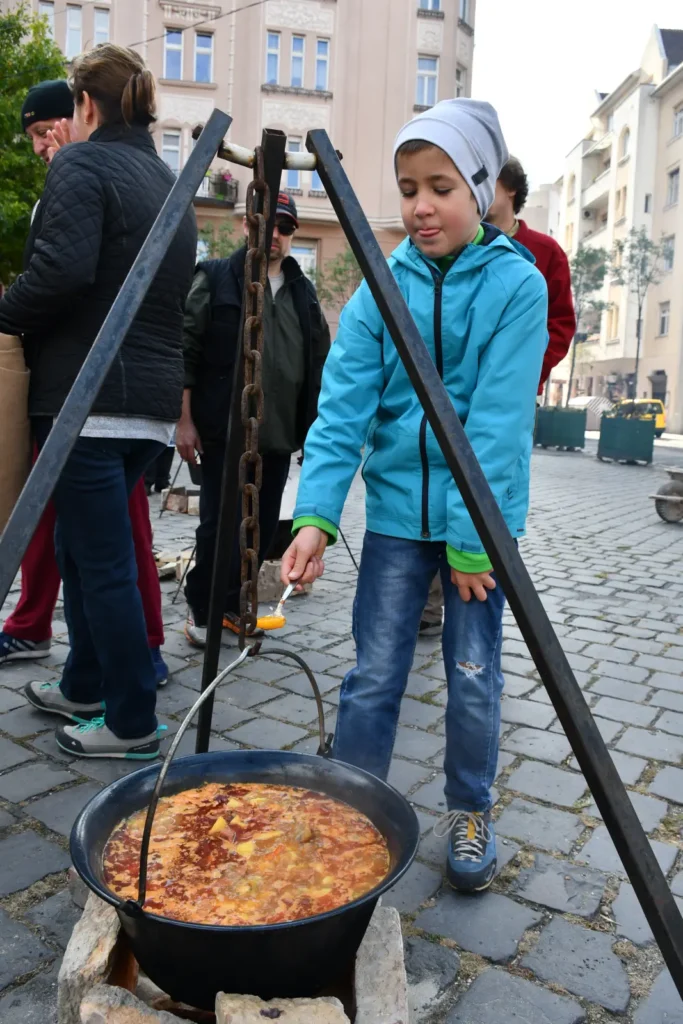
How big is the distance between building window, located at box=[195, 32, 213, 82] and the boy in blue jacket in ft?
102

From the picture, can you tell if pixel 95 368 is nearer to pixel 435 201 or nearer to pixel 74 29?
pixel 435 201

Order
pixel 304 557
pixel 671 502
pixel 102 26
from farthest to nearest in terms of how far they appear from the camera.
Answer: pixel 102 26 < pixel 671 502 < pixel 304 557

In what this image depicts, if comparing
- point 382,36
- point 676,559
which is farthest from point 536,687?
point 382,36

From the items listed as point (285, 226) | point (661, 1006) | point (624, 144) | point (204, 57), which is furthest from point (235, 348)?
point (624, 144)

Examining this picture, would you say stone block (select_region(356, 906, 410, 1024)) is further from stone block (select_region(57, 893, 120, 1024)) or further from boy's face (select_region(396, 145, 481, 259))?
boy's face (select_region(396, 145, 481, 259))

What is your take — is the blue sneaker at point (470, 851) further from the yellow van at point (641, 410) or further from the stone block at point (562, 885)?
the yellow van at point (641, 410)

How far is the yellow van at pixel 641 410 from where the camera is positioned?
772 inches

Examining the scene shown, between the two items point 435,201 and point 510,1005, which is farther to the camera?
point 435,201

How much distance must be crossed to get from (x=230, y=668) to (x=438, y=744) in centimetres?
183

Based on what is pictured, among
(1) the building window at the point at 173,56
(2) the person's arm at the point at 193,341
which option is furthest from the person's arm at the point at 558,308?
(1) the building window at the point at 173,56

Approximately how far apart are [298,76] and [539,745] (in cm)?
3090

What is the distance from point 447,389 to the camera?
227 centimetres

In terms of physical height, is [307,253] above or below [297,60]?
below

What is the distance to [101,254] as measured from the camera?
8.95 ft
